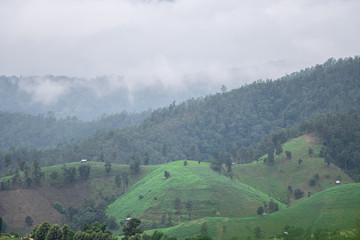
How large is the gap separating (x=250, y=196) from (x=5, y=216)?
85.3 metres

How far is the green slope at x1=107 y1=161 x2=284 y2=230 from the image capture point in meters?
154

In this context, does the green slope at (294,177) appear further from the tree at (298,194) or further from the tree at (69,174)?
the tree at (69,174)

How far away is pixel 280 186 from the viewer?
188250mm

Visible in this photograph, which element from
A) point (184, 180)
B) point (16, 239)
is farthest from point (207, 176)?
point (16, 239)

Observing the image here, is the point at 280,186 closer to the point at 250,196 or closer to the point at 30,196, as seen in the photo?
the point at 250,196

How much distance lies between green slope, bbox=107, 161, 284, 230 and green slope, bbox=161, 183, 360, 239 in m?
20.9

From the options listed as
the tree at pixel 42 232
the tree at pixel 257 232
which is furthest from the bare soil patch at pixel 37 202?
the tree at pixel 257 232

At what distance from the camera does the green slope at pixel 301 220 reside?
11869 centimetres

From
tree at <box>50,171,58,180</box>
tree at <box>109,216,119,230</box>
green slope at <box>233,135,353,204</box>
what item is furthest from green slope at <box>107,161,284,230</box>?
tree at <box>50,171,58,180</box>

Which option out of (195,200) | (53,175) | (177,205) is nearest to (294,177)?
(195,200)

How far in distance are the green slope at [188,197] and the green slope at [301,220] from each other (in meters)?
20.9

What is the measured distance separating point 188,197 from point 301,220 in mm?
48551

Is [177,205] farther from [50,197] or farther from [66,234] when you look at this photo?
[66,234]

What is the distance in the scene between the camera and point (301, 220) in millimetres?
124562
